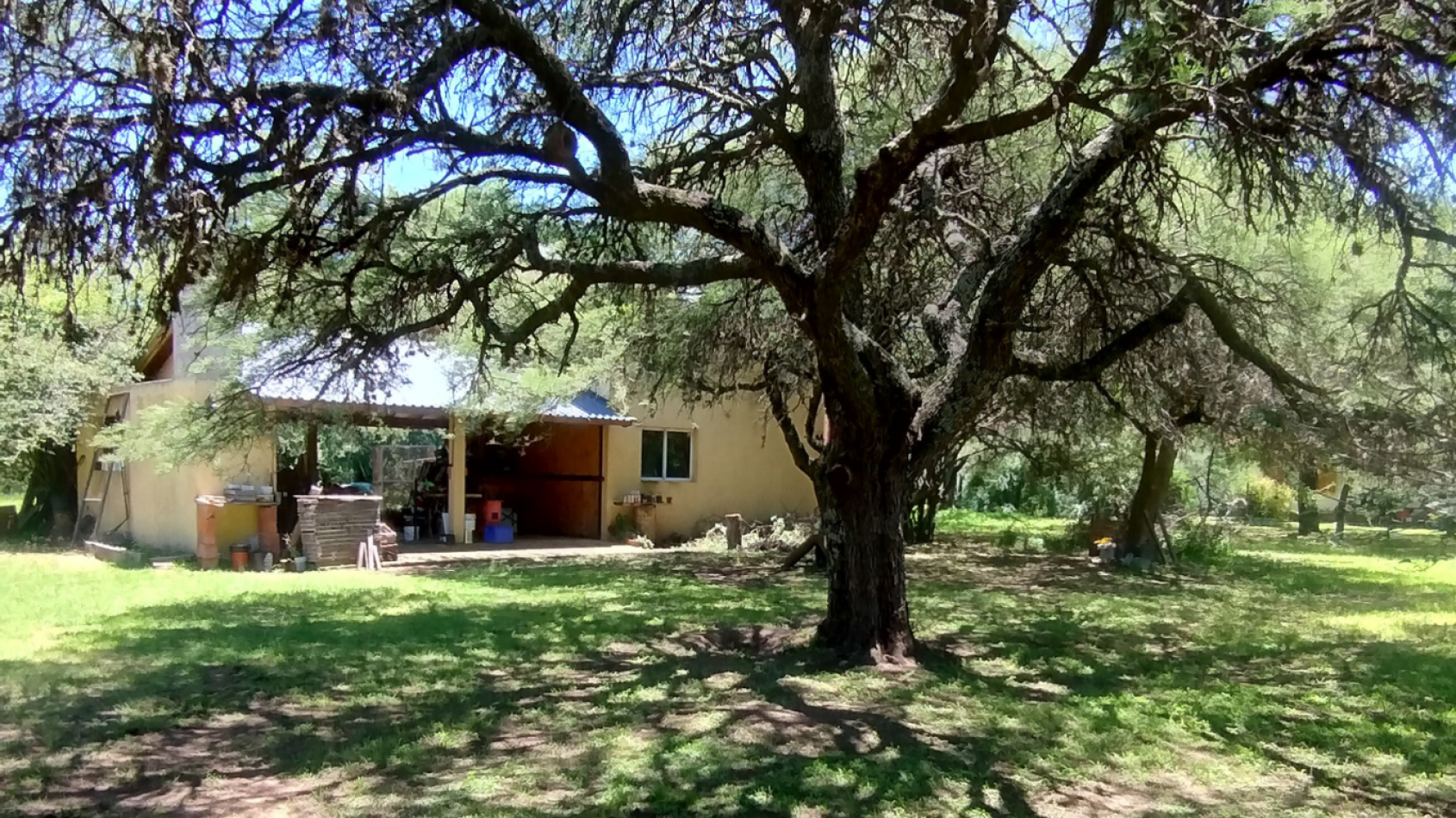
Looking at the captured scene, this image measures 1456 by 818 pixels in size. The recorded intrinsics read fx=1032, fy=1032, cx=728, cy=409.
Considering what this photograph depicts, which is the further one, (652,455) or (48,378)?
(652,455)

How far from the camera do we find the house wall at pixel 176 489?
15625 millimetres

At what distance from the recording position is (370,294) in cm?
870

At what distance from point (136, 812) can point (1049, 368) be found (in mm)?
6722

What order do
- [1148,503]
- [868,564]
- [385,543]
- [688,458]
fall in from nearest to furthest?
[868,564] → [385,543] → [1148,503] → [688,458]

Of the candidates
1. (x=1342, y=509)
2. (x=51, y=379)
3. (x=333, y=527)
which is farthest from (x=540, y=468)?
(x=1342, y=509)

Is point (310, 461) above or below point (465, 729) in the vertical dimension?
above

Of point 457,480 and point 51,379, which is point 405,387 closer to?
point 457,480

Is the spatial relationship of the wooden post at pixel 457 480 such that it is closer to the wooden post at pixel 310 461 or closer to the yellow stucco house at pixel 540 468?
the yellow stucco house at pixel 540 468

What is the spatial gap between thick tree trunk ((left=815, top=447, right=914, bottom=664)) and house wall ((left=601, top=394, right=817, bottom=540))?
39.2 feet

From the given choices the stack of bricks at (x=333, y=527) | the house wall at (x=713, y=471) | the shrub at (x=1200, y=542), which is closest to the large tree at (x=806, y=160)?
the stack of bricks at (x=333, y=527)

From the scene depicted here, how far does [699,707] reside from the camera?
6.57 metres

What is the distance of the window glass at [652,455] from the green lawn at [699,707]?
8.73m

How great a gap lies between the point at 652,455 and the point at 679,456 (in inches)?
23.0

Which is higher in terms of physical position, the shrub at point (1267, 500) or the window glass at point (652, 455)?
the window glass at point (652, 455)
